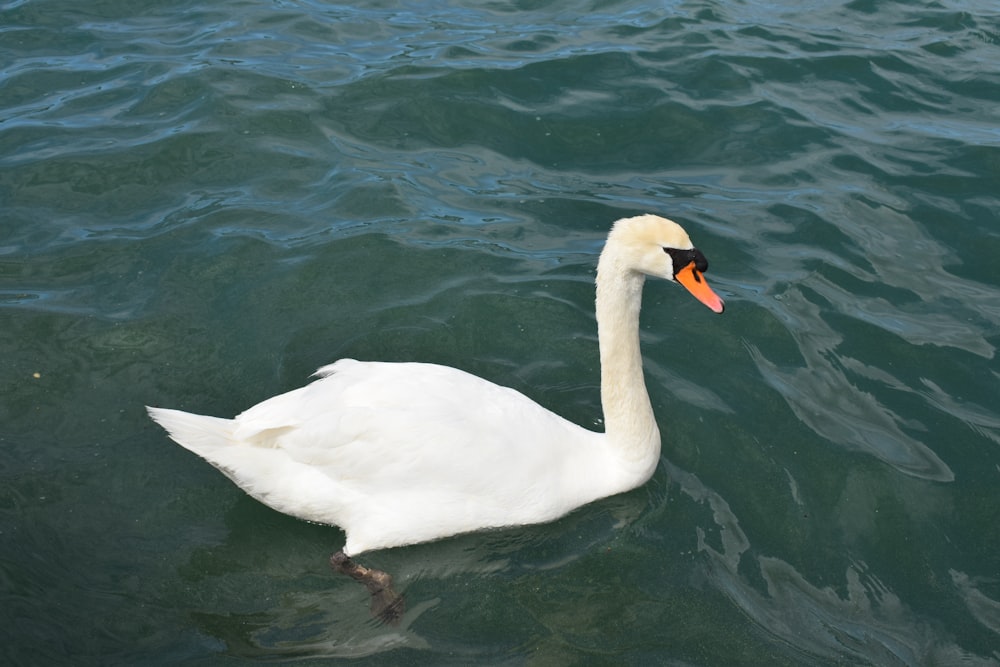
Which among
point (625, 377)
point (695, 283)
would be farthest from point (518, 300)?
point (695, 283)

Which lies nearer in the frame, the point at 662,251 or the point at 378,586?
the point at 378,586

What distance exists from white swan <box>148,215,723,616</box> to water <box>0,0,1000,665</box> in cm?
18

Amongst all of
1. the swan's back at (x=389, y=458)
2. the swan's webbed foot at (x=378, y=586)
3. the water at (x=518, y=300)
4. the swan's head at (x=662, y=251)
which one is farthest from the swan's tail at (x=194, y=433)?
the swan's head at (x=662, y=251)

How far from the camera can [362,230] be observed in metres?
7.61

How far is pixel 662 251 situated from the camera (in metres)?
5.07

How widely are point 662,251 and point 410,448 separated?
151 centimetres

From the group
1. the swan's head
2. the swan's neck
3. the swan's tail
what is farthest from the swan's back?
the swan's head

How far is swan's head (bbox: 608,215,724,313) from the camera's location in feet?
16.6

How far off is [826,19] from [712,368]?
583 cm

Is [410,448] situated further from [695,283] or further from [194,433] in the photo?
[695,283]

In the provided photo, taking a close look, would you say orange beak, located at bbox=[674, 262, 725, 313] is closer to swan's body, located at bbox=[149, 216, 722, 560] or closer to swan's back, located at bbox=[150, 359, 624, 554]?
swan's body, located at bbox=[149, 216, 722, 560]

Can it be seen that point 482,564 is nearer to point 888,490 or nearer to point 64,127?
point 888,490

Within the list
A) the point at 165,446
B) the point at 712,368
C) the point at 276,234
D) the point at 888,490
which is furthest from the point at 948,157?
the point at 165,446

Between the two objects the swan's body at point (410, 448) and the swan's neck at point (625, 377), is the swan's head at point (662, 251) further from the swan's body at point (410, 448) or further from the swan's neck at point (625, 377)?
the swan's neck at point (625, 377)
